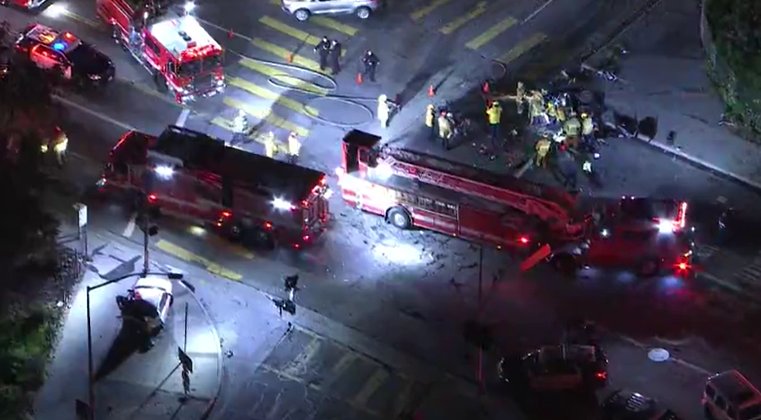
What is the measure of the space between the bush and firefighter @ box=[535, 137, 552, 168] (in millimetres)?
7221

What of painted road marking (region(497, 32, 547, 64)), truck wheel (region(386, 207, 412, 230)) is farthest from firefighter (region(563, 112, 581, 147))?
truck wheel (region(386, 207, 412, 230))

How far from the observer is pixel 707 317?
150ft

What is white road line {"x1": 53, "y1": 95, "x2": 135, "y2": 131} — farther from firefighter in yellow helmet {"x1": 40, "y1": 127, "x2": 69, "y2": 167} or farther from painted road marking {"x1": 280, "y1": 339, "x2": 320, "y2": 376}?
painted road marking {"x1": 280, "y1": 339, "x2": 320, "y2": 376}

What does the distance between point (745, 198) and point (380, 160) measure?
13.3 m

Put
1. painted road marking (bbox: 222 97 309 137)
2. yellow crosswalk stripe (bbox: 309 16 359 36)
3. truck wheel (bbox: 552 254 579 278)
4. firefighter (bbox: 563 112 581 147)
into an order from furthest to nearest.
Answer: yellow crosswalk stripe (bbox: 309 16 359 36), painted road marking (bbox: 222 97 309 137), firefighter (bbox: 563 112 581 147), truck wheel (bbox: 552 254 579 278)

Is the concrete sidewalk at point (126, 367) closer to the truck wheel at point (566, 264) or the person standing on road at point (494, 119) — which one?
the truck wheel at point (566, 264)

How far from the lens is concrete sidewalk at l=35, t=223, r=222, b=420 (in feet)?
138

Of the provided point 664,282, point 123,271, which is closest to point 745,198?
point 664,282

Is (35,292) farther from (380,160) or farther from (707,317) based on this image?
(707,317)

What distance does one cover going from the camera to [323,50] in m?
57.2

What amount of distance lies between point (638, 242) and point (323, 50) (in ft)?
54.6

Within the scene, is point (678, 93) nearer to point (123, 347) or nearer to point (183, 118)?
point (183, 118)

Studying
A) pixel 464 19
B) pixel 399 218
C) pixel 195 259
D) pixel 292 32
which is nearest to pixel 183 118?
pixel 292 32

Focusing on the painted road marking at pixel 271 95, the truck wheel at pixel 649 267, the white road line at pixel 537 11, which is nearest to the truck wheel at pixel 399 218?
the painted road marking at pixel 271 95
